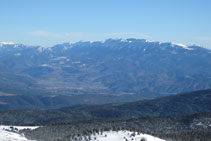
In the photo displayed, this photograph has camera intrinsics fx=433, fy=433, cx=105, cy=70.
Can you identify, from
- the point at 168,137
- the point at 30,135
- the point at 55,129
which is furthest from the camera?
the point at 55,129

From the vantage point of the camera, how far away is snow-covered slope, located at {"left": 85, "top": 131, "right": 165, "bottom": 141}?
106 meters

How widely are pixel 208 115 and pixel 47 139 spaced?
2994 inches

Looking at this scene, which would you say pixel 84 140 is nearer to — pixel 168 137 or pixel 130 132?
pixel 130 132

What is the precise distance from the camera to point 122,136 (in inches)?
4259

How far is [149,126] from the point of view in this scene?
6442 inches

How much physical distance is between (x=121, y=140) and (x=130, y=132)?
274 inches

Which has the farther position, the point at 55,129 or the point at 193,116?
the point at 193,116

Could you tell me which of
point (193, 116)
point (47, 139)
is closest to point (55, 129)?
point (47, 139)

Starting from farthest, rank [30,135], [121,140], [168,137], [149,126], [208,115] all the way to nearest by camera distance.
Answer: [208,115], [149,126], [30,135], [168,137], [121,140]

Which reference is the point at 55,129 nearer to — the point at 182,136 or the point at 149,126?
the point at 149,126

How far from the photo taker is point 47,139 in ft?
416

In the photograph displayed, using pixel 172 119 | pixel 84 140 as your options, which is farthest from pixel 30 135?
pixel 172 119

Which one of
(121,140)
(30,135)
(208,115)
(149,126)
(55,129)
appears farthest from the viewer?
(208,115)

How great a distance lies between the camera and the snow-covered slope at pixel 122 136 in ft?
346
